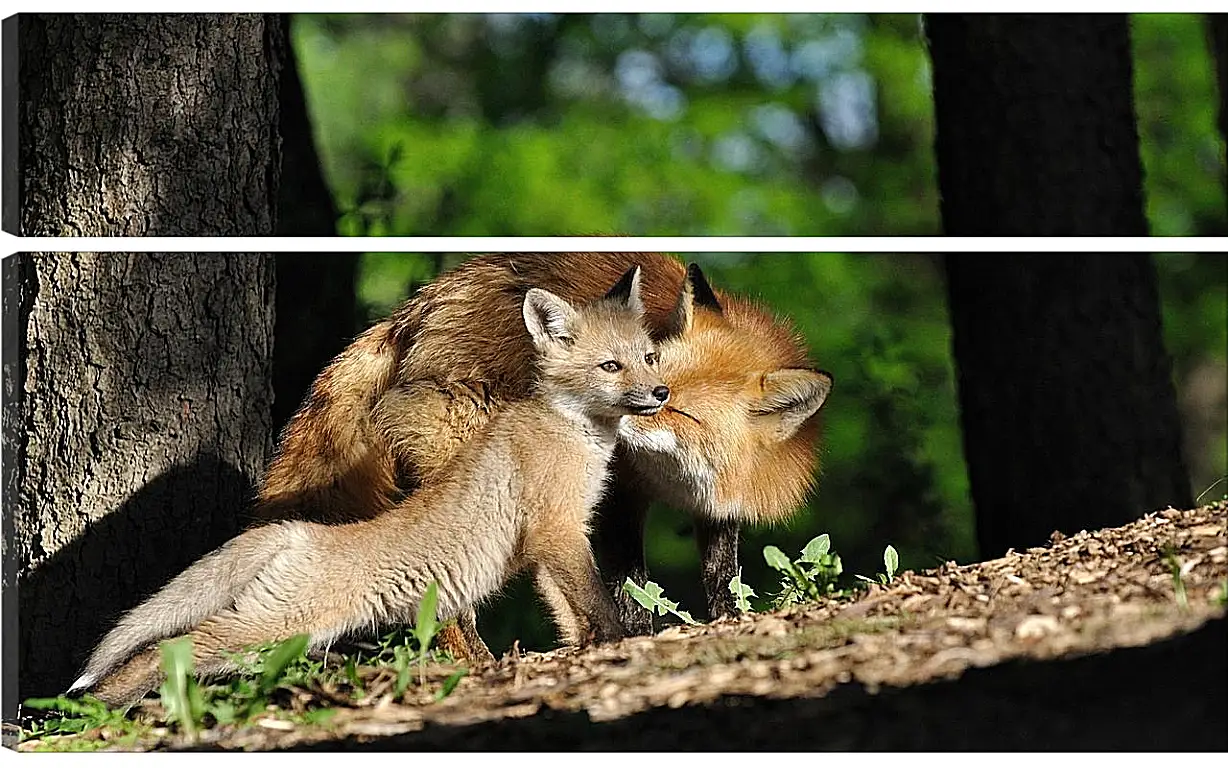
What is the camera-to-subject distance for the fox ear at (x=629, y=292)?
3709 mm

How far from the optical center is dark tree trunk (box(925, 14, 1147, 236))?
17.8 feet

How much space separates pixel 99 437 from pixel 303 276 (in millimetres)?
1953

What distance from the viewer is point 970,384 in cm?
555

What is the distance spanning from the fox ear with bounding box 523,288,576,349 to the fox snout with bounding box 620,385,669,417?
0.25 metres

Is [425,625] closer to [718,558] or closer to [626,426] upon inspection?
[626,426]

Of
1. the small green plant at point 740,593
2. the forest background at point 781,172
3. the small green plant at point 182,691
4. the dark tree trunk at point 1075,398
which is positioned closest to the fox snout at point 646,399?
the small green plant at point 740,593

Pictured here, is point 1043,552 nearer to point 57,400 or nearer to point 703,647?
point 703,647

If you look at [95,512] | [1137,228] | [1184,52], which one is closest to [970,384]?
[1137,228]

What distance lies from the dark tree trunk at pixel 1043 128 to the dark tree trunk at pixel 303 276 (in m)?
2.71

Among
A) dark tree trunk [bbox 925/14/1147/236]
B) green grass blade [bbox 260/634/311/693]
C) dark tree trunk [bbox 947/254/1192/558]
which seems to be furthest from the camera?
dark tree trunk [bbox 925/14/1147/236]

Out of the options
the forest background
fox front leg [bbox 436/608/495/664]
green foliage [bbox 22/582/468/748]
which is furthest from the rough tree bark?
the forest background

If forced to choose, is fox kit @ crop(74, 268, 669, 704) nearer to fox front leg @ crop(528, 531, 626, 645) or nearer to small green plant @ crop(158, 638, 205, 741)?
fox front leg @ crop(528, 531, 626, 645)

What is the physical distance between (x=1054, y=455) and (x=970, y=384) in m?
0.46

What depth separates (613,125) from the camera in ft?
44.7
